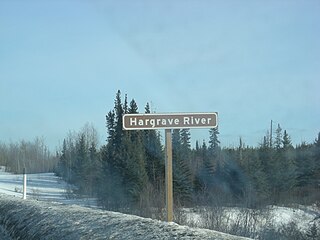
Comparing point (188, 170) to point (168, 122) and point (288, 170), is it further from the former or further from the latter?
point (168, 122)

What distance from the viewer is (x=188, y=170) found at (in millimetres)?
59375

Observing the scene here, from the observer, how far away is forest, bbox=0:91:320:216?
5338 centimetres

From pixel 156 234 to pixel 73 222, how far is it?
2.70 metres

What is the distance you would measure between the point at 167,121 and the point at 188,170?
48.0 meters

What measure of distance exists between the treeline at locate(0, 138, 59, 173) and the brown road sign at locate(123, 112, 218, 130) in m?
120

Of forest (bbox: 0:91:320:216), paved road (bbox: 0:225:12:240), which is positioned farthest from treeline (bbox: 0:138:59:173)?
paved road (bbox: 0:225:12:240)

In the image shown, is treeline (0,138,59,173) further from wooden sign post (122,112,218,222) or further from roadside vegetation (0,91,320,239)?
wooden sign post (122,112,218,222)

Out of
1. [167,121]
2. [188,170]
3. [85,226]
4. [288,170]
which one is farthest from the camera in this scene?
[288,170]

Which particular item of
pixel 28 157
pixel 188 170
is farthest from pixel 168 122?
pixel 28 157

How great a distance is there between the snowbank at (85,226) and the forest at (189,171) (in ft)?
87.1

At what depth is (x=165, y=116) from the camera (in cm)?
1168

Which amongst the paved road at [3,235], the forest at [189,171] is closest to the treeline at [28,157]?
the forest at [189,171]

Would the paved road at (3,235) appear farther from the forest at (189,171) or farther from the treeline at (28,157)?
the treeline at (28,157)

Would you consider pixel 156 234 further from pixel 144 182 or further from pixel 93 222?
pixel 144 182
